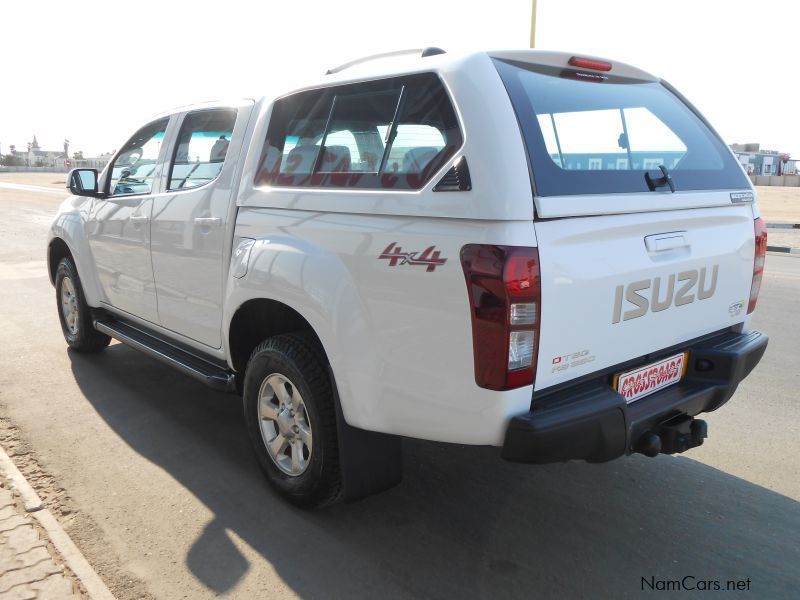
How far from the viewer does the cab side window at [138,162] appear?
4.30 m

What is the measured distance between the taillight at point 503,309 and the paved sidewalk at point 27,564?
183cm

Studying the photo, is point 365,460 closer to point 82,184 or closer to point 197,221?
point 197,221

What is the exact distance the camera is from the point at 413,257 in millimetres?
2389

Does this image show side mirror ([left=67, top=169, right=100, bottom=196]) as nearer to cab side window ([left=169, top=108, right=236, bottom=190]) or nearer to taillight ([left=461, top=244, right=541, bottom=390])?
cab side window ([left=169, top=108, right=236, bottom=190])

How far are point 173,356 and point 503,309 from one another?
2513 mm

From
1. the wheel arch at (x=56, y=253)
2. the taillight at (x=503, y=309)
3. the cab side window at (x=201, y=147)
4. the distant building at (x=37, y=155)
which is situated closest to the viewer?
the taillight at (x=503, y=309)

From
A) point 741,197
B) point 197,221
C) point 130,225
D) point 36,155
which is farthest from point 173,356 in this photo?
point 36,155

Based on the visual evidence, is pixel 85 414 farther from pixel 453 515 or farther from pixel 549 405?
pixel 549 405

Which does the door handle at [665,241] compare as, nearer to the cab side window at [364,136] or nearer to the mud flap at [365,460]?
the cab side window at [364,136]

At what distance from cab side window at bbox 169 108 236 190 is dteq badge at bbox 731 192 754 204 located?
8.36 ft

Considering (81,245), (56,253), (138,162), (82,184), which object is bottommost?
(56,253)

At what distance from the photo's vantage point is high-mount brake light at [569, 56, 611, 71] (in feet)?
9.05

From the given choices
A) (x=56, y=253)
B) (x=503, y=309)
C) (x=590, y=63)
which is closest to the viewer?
(x=503, y=309)

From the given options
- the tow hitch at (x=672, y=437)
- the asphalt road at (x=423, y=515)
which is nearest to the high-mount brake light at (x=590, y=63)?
the tow hitch at (x=672, y=437)
